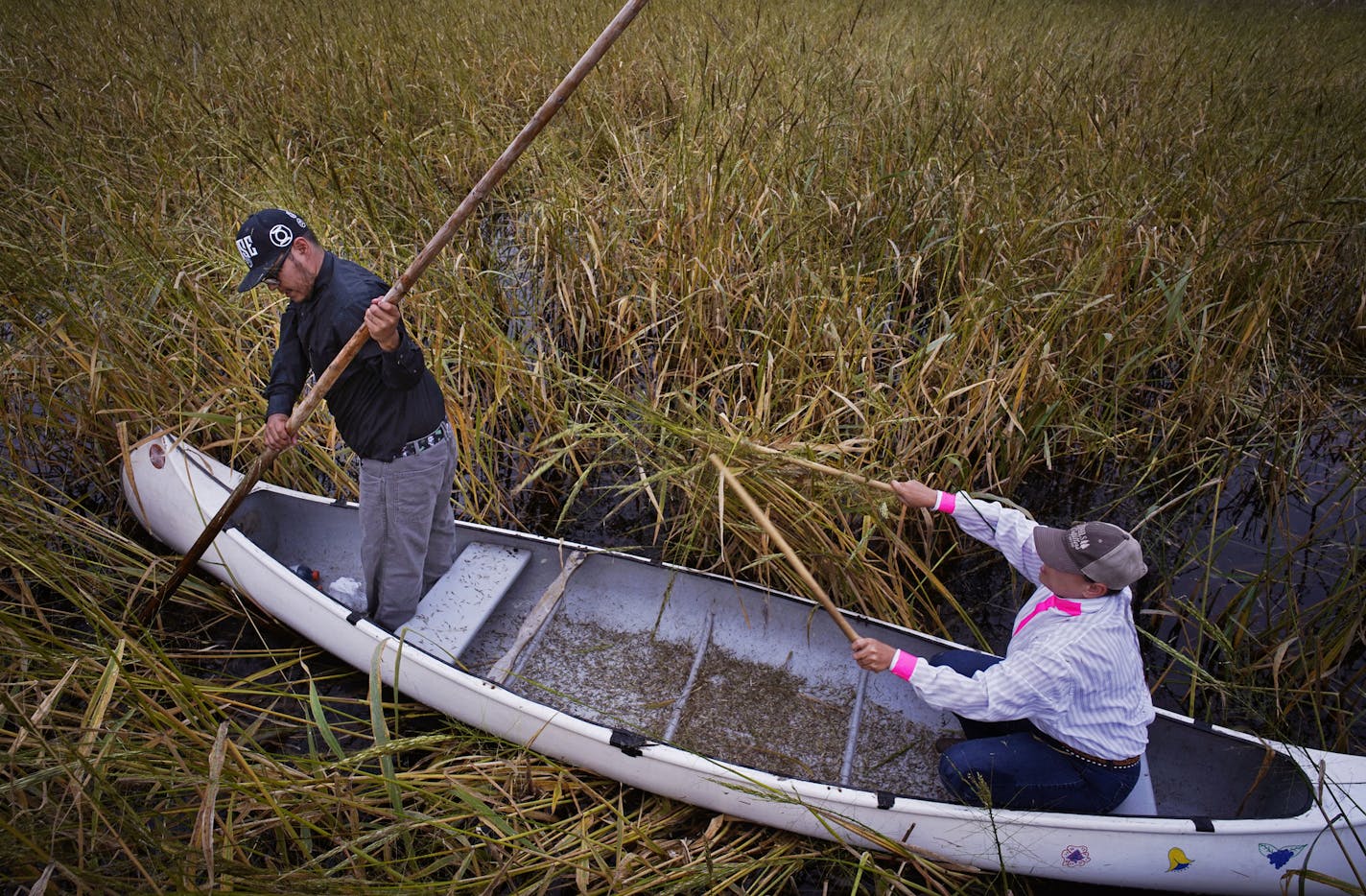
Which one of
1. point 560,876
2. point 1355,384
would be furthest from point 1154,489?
point 560,876

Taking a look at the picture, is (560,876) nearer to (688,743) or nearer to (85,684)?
(688,743)

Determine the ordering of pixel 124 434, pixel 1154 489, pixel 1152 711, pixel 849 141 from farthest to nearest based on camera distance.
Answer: pixel 849 141, pixel 1154 489, pixel 124 434, pixel 1152 711

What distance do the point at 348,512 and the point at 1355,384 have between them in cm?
560

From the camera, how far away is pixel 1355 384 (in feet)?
14.4

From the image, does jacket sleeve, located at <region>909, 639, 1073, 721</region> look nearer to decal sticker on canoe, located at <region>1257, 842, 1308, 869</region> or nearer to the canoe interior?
the canoe interior

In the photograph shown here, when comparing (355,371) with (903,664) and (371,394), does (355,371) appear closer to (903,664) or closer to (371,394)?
(371,394)

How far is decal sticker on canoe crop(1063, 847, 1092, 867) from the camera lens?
2.29m

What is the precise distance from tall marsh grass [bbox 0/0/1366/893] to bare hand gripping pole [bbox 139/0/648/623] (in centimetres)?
38

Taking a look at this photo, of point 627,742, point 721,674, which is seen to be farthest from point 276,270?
point 721,674

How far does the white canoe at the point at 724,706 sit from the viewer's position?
7.46 feet

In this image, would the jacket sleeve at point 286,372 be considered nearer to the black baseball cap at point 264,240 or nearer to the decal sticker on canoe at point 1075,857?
the black baseball cap at point 264,240

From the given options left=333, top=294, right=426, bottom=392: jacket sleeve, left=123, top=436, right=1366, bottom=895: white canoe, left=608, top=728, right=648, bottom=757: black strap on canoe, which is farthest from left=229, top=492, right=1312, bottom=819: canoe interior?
left=333, top=294, right=426, bottom=392: jacket sleeve

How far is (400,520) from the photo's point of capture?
113 inches

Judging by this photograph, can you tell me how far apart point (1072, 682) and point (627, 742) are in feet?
4.51
